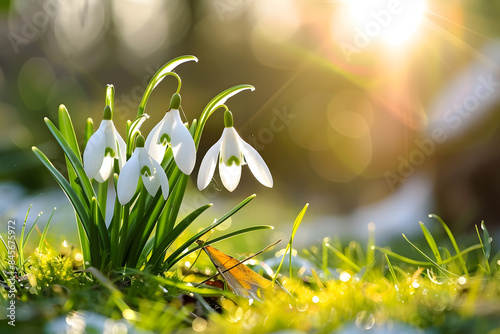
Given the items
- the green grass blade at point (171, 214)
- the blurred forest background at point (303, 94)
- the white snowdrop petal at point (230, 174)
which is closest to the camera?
the white snowdrop petal at point (230, 174)

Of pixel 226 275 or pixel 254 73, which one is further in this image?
pixel 254 73

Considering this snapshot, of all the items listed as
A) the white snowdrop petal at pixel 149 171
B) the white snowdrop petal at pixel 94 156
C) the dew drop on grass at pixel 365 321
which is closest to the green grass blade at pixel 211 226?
the white snowdrop petal at pixel 149 171

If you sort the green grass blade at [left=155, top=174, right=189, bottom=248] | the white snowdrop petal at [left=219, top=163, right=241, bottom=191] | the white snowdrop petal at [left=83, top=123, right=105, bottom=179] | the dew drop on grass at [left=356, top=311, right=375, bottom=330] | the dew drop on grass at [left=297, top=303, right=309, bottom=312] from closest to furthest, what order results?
1. the dew drop on grass at [left=356, top=311, right=375, bottom=330]
2. the dew drop on grass at [left=297, top=303, right=309, bottom=312]
3. the white snowdrop petal at [left=83, top=123, right=105, bottom=179]
4. the white snowdrop petal at [left=219, top=163, right=241, bottom=191]
5. the green grass blade at [left=155, top=174, right=189, bottom=248]

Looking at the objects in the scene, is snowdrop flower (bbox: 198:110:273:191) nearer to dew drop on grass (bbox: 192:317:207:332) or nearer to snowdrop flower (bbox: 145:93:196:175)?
snowdrop flower (bbox: 145:93:196:175)

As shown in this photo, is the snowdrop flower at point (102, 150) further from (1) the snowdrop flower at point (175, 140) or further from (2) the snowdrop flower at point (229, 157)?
(2) the snowdrop flower at point (229, 157)

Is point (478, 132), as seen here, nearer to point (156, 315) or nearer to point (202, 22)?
point (156, 315)

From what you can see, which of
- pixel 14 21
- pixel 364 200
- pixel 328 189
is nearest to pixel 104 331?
pixel 364 200

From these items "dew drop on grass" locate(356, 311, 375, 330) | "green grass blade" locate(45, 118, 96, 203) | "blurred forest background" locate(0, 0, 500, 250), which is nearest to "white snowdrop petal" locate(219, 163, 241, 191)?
"green grass blade" locate(45, 118, 96, 203)
